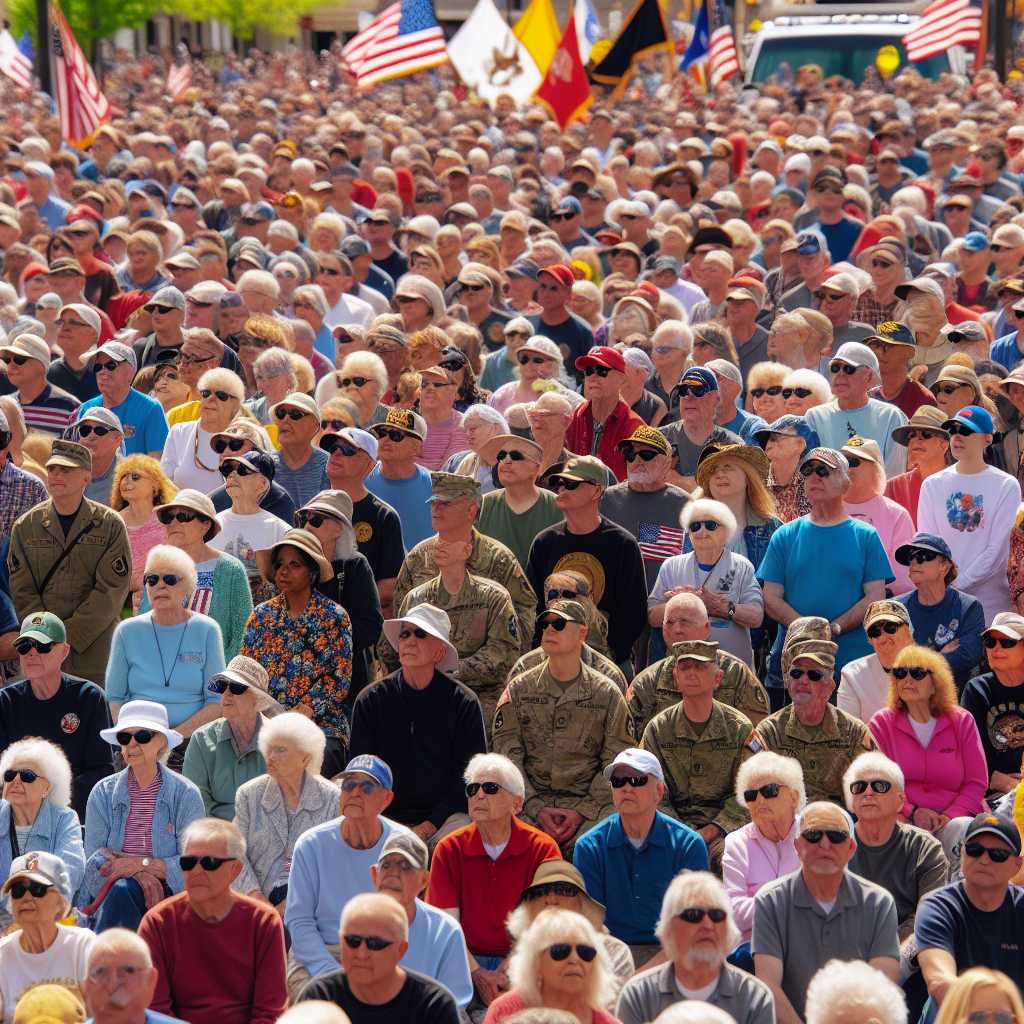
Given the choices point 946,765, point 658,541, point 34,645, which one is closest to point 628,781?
point 946,765

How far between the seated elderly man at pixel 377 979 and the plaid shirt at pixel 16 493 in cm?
467

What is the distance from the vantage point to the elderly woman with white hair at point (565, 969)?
688cm

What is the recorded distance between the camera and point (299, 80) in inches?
1892

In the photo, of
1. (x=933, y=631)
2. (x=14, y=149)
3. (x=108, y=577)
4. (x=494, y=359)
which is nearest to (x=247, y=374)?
(x=494, y=359)

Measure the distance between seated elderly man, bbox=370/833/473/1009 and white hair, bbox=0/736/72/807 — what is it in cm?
162

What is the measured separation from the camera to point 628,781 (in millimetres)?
8359

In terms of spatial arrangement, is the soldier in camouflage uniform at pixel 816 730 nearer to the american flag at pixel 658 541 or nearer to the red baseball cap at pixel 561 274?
the american flag at pixel 658 541

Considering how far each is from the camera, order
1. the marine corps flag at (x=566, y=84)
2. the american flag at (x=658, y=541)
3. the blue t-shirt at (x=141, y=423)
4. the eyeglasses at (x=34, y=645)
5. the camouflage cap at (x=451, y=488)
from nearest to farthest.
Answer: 1. the eyeglasses at (x=34, y=645)
2. the camouflage cap at (x=451, y=488)
3. the american flag at (x=658, y=541)
4. the blue t-shirt at (x=141, y=423)
5. the marine corps flag at (x=566, y=84)

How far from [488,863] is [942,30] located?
903 inches

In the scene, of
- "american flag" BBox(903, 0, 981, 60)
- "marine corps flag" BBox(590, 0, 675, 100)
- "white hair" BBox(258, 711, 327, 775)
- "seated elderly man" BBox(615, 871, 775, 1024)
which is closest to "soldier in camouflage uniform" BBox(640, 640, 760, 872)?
"white hair" BBox(258, 711, 327, 775)

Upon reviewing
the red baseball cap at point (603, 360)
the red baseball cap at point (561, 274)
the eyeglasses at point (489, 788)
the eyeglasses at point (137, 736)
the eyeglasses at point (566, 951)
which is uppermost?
the red baseball cap at point (603, 360)

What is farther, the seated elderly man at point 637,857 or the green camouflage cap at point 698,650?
the green camouflage cap at point 698,650

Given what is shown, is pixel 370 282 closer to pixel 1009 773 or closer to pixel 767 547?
pixel 767 547

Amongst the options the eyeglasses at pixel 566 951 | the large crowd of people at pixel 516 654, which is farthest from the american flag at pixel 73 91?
the eyeglasses at pixel 566 951
